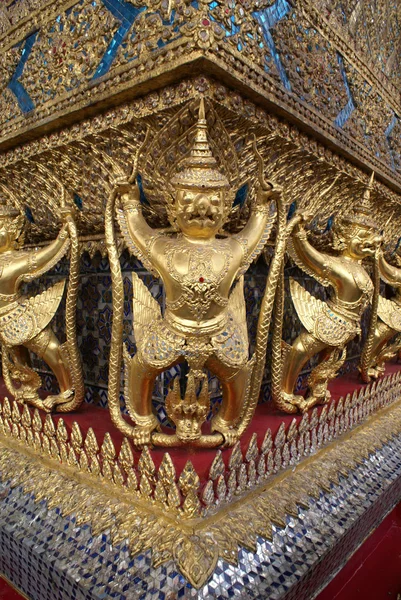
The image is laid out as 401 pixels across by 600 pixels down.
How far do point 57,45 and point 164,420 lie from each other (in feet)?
4.16

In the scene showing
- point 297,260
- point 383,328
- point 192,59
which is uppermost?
point 192,59

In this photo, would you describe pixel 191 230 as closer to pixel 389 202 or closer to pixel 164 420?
pixel 164 420

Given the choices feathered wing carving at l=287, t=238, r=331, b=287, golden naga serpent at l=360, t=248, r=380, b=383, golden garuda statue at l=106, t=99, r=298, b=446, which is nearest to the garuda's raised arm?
golden naga serpent at l=360, t=248, r=380, b=383

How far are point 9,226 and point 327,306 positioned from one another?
3.90 feet

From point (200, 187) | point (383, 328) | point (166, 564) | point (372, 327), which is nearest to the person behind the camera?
point (166, 564)

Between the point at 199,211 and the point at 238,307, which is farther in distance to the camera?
the point at 238,307

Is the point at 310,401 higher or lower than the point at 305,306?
lower

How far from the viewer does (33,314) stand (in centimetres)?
152

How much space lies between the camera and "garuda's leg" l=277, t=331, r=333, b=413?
61.9 inches

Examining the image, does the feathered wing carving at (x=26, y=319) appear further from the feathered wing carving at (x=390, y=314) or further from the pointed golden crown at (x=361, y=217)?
the feathered wing carving at (x=390, y=314)

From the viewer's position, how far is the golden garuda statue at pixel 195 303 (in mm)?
1058

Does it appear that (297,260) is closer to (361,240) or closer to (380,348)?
(361,240)

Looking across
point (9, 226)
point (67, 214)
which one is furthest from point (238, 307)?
point (9, 226)

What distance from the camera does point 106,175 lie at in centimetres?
140
